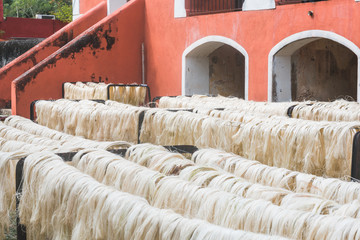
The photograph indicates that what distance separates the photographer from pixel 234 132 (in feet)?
13.1

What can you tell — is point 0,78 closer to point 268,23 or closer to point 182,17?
point 182,17

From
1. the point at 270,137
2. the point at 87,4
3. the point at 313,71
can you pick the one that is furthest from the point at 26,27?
the point at 270,137

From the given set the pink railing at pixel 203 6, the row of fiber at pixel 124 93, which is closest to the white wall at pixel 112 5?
the pink railing at pixel 203 6

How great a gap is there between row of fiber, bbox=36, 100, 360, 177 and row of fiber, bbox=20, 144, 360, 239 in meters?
1.17

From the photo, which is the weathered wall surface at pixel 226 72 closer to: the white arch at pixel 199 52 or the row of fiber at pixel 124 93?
the white arch at pixel 199 52

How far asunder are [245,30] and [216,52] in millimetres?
2982

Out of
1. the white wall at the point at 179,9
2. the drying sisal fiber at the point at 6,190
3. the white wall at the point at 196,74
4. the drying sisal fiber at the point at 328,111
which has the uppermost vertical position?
the white wall at the point at 179,9

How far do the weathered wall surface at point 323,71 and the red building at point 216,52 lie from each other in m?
0.02

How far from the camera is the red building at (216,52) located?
A: 920 centimetres

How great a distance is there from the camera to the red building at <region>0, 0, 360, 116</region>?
30.2 feet

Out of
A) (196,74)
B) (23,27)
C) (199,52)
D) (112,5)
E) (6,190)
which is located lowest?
(6,190)

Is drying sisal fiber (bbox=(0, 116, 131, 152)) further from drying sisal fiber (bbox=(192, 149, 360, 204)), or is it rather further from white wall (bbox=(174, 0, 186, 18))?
white wall (bbox=(174, 0, 186, 18))

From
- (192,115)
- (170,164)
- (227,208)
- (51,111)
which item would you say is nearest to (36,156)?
(170,164)

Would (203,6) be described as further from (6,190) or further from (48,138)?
(6,190)
